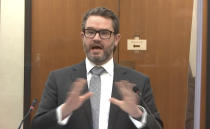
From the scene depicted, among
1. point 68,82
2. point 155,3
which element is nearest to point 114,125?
point 68,82

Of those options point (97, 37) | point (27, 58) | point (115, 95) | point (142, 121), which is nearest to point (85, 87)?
point (115, 95)

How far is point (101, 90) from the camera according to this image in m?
1.69

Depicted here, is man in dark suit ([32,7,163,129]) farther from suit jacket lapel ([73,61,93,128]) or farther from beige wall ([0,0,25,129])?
beige wall ([0,0,25,129])

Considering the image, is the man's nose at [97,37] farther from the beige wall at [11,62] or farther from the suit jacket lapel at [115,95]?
the beige wall at [11,62]

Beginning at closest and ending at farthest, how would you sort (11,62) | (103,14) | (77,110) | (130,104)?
(130,104) → (77,110) → (103,14) → (11,62)

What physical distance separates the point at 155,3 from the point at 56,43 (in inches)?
43.7

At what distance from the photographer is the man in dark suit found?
58.3 inches

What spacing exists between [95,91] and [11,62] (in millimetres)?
1767

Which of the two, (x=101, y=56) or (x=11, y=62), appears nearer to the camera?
(x=101, y=56)

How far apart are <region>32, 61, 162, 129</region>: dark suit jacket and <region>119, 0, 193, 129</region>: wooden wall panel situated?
1.55m

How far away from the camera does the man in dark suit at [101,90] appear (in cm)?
148

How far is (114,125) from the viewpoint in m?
1.60

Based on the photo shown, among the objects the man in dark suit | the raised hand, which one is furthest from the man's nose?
the raised hand

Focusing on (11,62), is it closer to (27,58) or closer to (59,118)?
(27,58)
